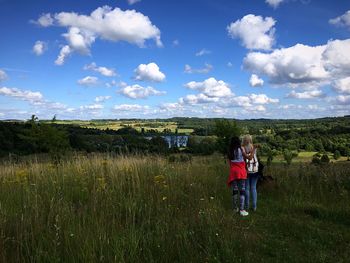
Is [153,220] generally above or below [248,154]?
below

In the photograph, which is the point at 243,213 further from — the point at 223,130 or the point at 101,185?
the point at 223,130

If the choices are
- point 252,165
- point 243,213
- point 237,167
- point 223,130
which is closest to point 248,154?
point 252,165

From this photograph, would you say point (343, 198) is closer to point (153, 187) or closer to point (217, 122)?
point (153, 187)

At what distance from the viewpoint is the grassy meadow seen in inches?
171

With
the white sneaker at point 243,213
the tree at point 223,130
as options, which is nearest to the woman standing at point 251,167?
the white sneaker at point 243,213

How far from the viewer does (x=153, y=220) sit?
5.46 metres

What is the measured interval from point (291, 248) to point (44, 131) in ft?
84.7

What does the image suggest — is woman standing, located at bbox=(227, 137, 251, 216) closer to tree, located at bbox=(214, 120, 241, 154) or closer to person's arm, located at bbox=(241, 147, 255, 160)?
person's arm, located at bbox=(241, 147, 255, 160)

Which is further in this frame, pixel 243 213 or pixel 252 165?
pixel 252 165

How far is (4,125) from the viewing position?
50.3 m

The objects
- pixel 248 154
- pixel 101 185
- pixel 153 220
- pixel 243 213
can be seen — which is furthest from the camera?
pixel 248 154

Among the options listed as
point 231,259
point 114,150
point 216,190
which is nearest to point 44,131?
point 114,150

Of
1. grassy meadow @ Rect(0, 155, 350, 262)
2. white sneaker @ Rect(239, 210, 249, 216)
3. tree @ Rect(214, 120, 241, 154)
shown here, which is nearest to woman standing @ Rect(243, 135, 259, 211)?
grassy meadow @ Rect(0, 155, 350, 262)

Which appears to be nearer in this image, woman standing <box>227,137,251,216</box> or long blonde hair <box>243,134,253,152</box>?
woman standing <box>227,137,251,216</box>
